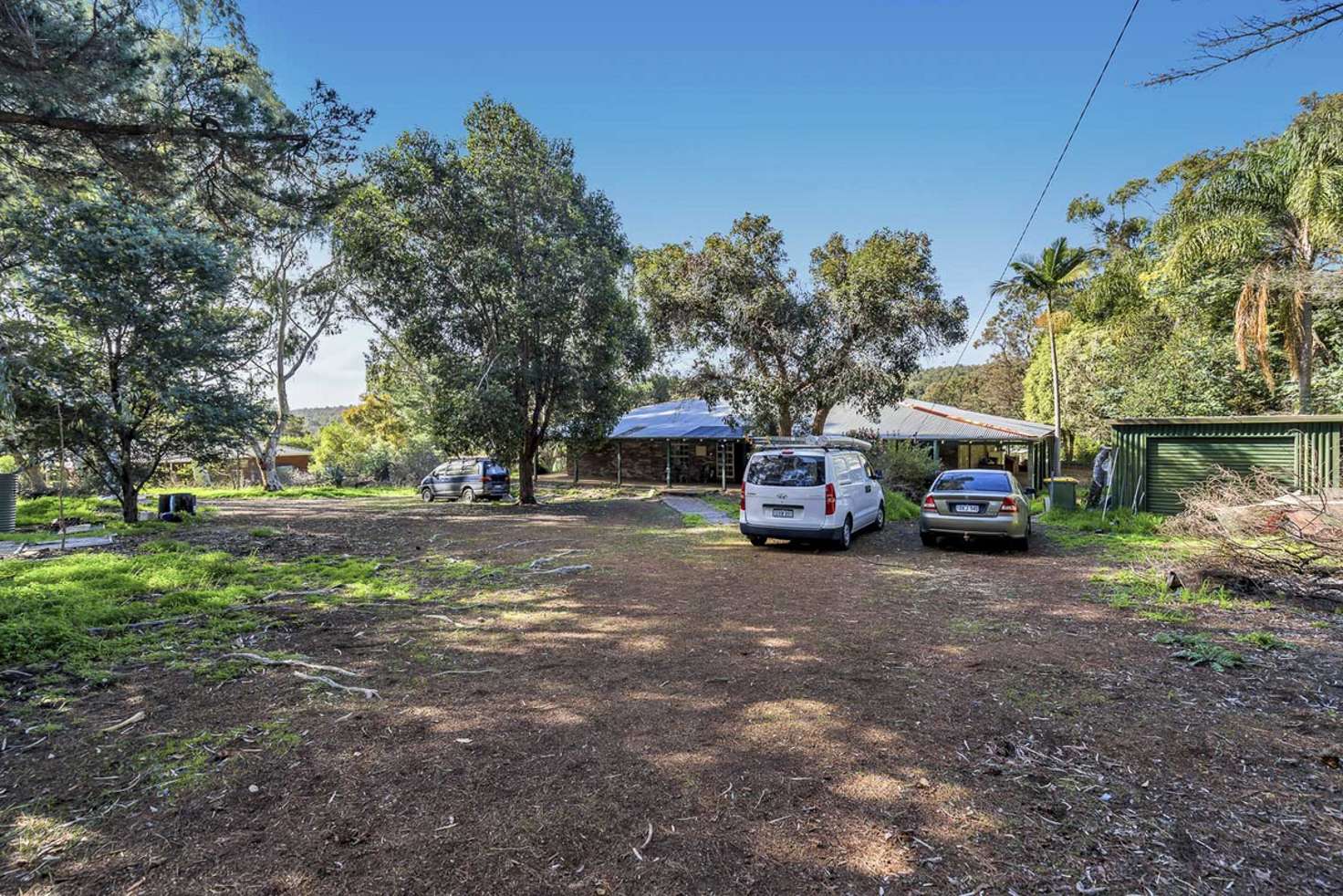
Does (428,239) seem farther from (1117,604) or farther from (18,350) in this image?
(1117,604)

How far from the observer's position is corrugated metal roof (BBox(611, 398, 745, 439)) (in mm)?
25167

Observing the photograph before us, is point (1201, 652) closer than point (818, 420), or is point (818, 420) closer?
point (1201, 652)

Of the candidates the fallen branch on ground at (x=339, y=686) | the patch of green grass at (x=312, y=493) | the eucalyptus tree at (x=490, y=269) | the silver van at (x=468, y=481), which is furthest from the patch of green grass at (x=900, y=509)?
the patch of green grass at (x=312, y=493)

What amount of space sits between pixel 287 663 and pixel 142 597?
11.3 feet

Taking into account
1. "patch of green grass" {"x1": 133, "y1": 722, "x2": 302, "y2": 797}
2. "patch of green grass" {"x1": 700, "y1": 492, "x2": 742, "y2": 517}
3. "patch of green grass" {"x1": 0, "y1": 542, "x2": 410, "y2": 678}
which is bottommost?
"patch of green grass" {"x1": 700, "y1": 492, "x2": 742, "y2": 517}

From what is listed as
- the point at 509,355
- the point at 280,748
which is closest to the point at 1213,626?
the point at 280,748

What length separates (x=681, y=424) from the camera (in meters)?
26.8

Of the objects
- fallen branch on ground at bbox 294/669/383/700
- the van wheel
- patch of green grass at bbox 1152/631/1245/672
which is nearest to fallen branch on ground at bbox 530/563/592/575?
fallen branch on ground at bbox 294/669/383/700

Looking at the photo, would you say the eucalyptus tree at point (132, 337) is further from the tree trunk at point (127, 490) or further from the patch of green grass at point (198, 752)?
the patch of green grass at point (198, 752)

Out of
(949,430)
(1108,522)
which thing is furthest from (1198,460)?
(949,430)

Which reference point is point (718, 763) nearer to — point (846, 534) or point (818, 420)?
point (846, 534)

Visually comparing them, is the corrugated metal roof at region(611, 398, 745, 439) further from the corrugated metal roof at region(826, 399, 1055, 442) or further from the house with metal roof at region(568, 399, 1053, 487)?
the corrugated metal roof at region(826, 399, 1055, 442)

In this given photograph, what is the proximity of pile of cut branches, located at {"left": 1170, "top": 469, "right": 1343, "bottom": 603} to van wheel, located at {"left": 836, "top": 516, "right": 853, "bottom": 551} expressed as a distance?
4548 millimetres

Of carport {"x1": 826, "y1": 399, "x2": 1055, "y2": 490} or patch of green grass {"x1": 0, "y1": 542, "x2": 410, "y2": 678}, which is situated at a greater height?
carport {"x1": 826, "y1": 399, "x2": 1055, "y2": 490}
